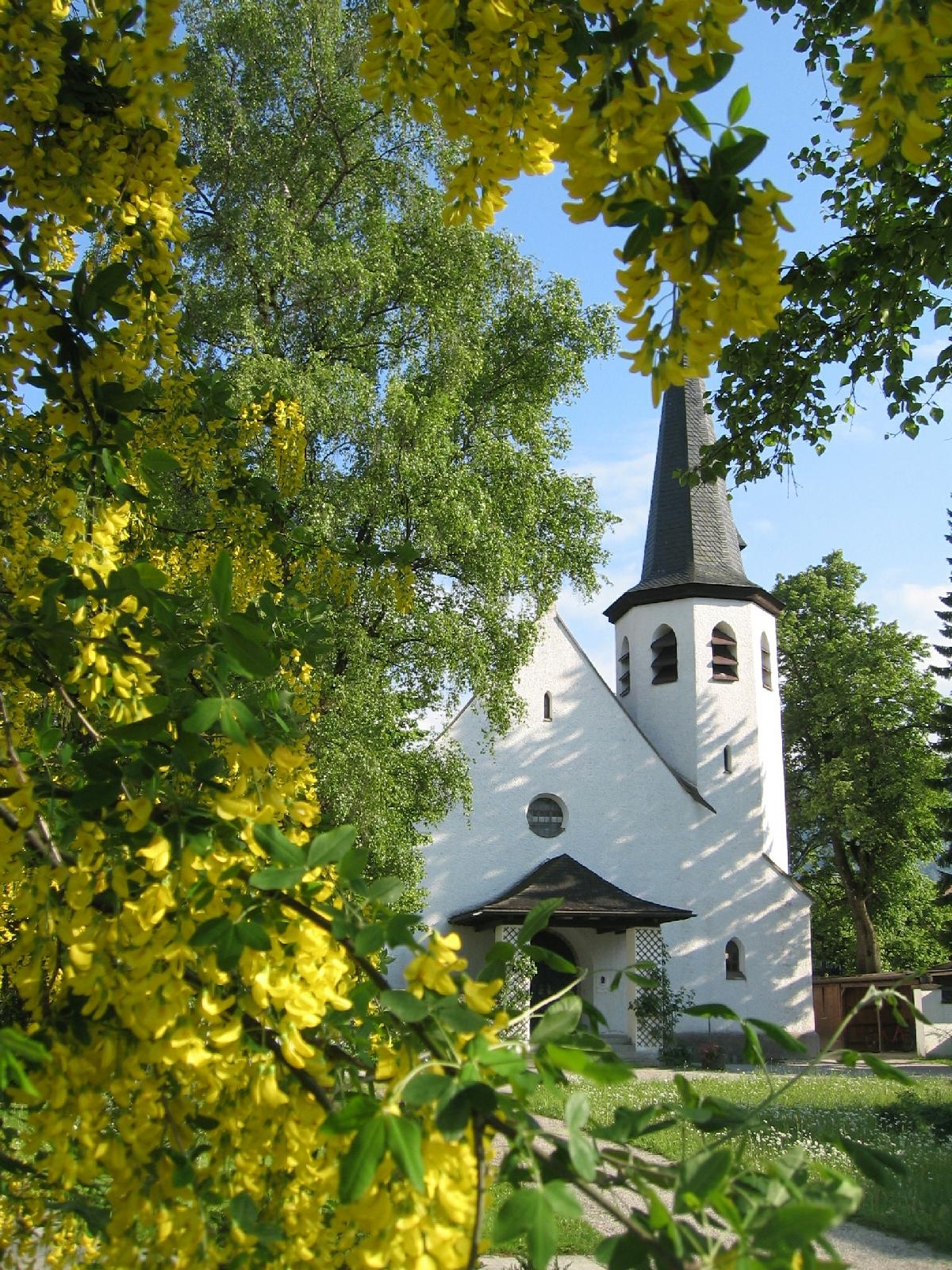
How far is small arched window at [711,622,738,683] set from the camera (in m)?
24.2

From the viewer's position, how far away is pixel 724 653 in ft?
80.5

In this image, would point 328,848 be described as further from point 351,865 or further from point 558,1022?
point 558,1022

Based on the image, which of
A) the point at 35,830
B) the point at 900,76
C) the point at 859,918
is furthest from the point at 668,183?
the point at 859,918

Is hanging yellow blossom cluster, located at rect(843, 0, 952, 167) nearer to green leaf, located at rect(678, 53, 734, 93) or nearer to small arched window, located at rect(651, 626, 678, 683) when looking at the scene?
green leaf, located at rect(678, 53, 734, 93)

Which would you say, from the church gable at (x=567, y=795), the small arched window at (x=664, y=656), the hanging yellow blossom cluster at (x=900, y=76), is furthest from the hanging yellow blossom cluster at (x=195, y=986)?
the small arched window at (x=664, y=656)

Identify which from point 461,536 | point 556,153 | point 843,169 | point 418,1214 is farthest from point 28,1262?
point 461,536

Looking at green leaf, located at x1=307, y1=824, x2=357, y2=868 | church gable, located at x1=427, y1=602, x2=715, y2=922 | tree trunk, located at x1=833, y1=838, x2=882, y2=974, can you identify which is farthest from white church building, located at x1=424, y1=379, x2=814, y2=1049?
green leaf, located at x1=307, y1=824, x2=357, y2=868

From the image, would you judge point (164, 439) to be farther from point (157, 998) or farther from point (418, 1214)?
point (418, 1214)

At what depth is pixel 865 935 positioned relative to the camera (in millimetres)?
31844

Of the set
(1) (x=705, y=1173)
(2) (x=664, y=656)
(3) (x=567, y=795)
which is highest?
(2) (x=664, y=656)

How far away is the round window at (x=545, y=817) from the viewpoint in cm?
2236

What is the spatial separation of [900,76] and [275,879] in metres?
1.30

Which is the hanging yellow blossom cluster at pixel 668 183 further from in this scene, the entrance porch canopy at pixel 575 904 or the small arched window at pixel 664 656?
the small arched window at pixel 664 656

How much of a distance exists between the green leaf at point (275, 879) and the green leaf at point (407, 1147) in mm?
292
